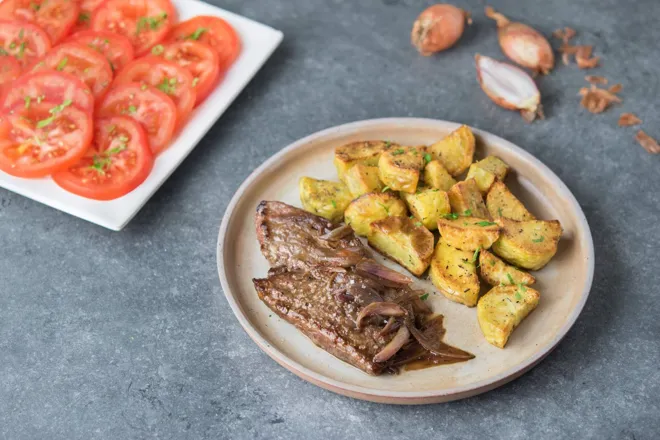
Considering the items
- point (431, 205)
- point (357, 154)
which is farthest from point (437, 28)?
point (431, 205)

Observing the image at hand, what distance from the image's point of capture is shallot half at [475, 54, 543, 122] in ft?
12.7

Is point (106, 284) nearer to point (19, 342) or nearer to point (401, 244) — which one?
point (19, 342)

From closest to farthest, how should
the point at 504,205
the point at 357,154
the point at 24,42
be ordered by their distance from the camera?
1. the point at 504,205
2. the point at 357,154
3. the point at 24,42

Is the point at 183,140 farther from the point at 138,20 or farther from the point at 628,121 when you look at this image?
the point at 628,121

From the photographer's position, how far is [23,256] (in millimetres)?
3480

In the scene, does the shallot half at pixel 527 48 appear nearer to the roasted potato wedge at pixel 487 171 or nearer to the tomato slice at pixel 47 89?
the roasted potato wedge at pixel 487 171

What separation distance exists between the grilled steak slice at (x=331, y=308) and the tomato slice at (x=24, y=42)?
185cm

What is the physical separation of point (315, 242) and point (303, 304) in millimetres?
313

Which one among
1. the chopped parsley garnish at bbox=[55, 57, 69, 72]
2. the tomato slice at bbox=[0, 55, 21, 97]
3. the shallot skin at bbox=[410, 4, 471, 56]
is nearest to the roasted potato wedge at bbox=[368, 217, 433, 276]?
the shallot skin at bbox=[410, 4, 471, 56]

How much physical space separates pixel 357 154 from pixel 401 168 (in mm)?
288

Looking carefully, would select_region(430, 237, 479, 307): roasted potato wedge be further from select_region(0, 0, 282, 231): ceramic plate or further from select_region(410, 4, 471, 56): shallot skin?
select_region(410, 4, 471, 56): shallot skin

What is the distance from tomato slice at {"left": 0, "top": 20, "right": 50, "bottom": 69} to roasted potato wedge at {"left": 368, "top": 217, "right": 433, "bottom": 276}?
2048 millimetres

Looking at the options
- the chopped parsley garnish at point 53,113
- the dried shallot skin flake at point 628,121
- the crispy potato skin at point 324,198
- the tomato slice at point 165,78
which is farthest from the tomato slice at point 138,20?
the dried shallot skin flake at point 628,121

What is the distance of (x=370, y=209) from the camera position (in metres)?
3.20
